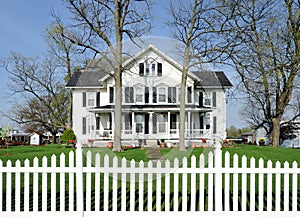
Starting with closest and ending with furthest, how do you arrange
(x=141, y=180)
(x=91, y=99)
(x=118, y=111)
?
(x=141, y=180)
(x=118, y=111)
(x=91, y=99)

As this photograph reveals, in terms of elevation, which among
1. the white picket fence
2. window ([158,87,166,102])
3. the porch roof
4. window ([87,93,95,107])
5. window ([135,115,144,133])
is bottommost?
the white picket fence

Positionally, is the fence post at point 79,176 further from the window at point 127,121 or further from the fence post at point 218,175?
the window at point 127,121

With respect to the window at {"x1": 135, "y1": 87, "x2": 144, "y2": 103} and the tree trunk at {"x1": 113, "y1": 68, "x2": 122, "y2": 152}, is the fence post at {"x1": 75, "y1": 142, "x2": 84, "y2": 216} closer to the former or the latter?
the window at {"x1": 135, "y1": 87, "x2": 144, "y2": 103}

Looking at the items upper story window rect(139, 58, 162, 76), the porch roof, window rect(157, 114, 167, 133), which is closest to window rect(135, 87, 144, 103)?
the porch roof

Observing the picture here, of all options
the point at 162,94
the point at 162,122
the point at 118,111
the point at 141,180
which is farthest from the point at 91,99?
the point at 141,180

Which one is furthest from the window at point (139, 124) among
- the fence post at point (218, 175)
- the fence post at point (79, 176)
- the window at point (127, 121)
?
the fence post at point (218, 175)

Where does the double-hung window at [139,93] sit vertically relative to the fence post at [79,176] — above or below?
above

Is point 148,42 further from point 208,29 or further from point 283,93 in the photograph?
point 283,93

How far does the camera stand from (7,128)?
74.3 ft

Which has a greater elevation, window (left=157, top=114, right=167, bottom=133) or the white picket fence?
window (left=157, top=114, right=167, bottom=133)

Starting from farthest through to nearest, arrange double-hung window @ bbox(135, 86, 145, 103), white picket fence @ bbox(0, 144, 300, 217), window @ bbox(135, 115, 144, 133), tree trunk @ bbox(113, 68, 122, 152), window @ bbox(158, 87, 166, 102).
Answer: tree trunk @ bbox(113, 68, 122, 152) < double-hung window @ bbox(135, 86, 145, 103) < window @ bbox(135, 115, 144, 133) < window @ bbox(158, 87, 166, 102) < white picket fence @ bbox(0, 144, 300, 217)

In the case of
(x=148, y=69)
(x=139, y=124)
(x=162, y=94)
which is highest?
(x=148, y=69)

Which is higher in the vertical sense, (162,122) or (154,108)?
(154,108)

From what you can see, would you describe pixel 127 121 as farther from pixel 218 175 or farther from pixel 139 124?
pixel 218 175
